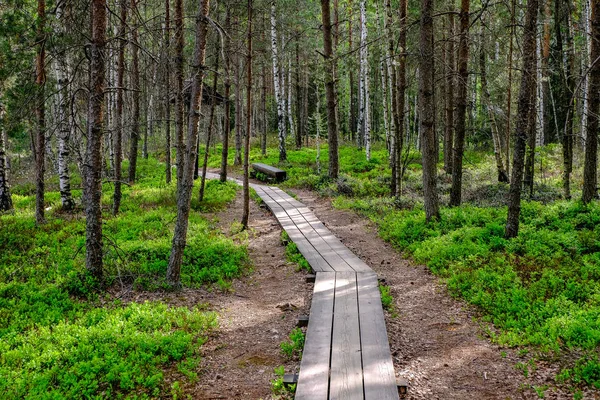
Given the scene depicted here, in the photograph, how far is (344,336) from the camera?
5.67 meters

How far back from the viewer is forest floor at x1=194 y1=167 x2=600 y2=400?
4930mm

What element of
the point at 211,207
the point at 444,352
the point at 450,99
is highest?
the point at 450,99

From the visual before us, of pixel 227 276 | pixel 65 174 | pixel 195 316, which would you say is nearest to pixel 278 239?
pixel 227 276

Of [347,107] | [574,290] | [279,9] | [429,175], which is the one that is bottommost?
[574,290]

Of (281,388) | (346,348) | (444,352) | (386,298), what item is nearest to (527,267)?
(386,298)

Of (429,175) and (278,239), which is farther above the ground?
(429,175)

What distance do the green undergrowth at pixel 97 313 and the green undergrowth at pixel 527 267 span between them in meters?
4.55

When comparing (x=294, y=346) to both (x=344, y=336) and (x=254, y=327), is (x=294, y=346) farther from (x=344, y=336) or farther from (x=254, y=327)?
(x=254, y=327)

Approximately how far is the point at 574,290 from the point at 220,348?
19.1ft

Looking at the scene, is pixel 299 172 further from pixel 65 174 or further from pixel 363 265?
pixel 363 265

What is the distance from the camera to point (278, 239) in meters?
12.1

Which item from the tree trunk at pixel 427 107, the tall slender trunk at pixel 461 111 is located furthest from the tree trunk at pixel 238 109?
the tall slender trunk at pixel 461 111

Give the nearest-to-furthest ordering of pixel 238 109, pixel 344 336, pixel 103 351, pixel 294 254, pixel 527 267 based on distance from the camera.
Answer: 1. pixel 103 351
2. pixel 344 336
3. pixel 527 267
4. pixel 294 254
5. pixel 238 109

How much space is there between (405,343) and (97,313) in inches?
198
